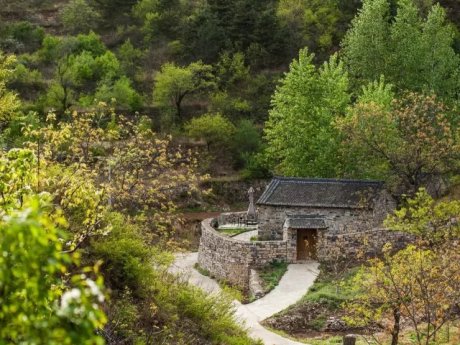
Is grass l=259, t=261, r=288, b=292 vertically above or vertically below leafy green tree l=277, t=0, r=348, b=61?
below

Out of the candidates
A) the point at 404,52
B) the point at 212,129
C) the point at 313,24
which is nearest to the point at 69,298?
the point at 404,52

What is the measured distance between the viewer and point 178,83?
5016cm

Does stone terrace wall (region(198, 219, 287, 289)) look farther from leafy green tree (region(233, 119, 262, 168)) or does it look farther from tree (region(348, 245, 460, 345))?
leafy green tree (region(233, 119, 262, 168))

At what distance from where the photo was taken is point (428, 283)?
53.5 ft

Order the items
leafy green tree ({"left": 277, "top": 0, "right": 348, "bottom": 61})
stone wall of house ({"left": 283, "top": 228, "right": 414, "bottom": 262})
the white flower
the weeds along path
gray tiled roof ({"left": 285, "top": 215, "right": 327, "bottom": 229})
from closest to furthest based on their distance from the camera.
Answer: the white flower → the weeds along path → stone wall of house ({"left": 283, "top": 228, "right": 414, "bottom": 262}) → gray tiled roof ({"left": 285, "top": 215, "right": 327, "bottom": 229}) → leafy green tree ({"left": 277, "top": 0, "right": 348, "bottom": 61})

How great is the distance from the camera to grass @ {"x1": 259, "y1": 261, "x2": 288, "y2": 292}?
26.3m

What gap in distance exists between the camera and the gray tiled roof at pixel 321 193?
2989cm

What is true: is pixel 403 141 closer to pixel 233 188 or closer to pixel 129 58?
pixel 233 188

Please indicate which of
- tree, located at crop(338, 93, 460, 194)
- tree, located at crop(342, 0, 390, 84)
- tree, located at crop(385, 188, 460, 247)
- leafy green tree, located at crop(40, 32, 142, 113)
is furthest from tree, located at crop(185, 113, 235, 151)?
tree, located at crop(385, 188, 460, 247)

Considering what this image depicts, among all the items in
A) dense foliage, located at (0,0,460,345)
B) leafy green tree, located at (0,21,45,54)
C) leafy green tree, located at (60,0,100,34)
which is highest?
leafy green tree, located at (60,0,100,34)

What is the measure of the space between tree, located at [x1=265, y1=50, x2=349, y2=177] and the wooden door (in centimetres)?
604

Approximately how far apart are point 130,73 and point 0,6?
18.0 metres

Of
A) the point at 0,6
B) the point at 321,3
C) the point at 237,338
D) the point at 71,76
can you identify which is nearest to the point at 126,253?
the point at 237,338

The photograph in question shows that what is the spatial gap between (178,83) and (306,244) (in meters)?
24.7
